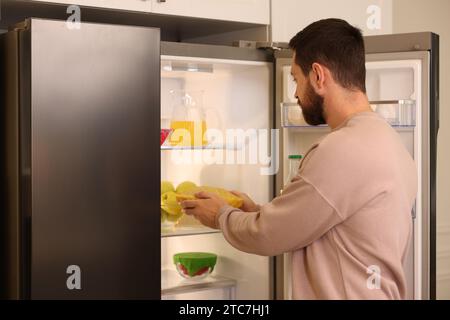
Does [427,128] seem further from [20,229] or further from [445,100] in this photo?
[445,100]

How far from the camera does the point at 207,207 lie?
75.6 inches

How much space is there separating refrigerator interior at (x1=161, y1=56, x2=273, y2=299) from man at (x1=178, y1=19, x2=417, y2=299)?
0.75 m

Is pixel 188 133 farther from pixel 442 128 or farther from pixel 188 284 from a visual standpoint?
pixel 442 128

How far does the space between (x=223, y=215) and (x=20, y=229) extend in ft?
1.69

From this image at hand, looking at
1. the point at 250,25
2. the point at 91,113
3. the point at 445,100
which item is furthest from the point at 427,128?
the point at 445,100

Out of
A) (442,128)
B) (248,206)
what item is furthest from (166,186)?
(442,128)

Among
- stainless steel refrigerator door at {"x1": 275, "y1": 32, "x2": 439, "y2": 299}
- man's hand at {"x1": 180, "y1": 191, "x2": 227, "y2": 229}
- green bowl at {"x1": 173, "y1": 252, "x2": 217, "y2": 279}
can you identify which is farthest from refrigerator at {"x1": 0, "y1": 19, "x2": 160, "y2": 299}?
stainless steel refrigerator door at {"x1": 275, "y1": 32, "x2": 439, "y2": 299}

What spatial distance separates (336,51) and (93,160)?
0.67 m

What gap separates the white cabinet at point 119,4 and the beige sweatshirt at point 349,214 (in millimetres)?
949

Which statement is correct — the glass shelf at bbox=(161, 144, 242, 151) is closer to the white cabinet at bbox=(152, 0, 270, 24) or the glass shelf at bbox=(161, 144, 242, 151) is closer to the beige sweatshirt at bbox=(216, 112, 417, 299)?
the white cabinet at bbox=(152, 0, 270, 24)

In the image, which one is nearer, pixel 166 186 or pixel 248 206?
pixel 248 206

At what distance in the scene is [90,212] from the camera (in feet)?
6.37

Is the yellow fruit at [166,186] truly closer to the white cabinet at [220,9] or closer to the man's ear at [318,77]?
the white cabinet at [220,9]

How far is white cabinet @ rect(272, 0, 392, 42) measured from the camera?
270 cm
